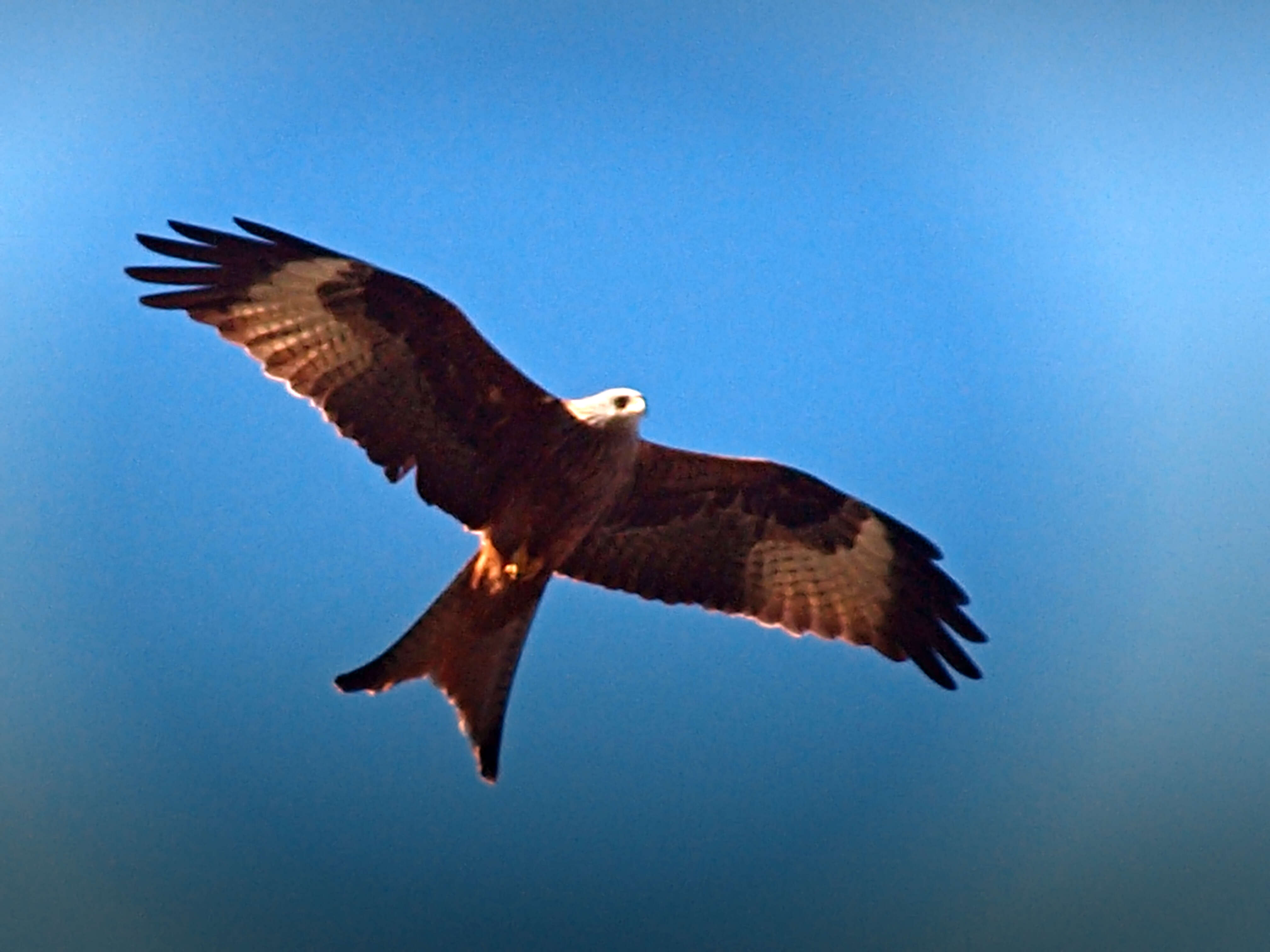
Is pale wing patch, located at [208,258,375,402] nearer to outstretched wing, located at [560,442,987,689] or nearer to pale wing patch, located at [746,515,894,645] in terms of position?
outstretched wing, located at [560,442,987,689]

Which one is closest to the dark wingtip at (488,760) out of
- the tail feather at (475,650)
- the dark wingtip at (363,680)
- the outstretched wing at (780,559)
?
the tail feather at (475,650)

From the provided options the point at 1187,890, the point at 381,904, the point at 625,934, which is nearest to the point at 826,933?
the point at 625,934

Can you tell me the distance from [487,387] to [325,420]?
68 centimetres

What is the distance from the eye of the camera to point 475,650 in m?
5.98

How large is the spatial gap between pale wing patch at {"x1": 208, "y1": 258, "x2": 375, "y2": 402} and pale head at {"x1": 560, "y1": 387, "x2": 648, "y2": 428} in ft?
3.16

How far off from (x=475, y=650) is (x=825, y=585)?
66.6 inches

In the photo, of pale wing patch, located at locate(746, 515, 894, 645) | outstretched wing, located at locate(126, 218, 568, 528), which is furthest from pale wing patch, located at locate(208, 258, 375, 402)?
pale wing patch, located at locate(746, 515, 894, 645)

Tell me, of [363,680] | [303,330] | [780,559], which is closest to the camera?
[363,680]

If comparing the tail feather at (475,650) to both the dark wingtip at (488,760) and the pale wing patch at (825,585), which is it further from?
the pale wing patch at (825,585)

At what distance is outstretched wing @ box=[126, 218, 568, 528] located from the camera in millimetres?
5961

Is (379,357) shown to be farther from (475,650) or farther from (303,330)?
(475,650)

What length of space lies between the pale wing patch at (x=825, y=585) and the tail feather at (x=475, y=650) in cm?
115

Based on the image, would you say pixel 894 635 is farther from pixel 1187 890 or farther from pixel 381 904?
pixel 381 904

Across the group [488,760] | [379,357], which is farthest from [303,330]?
[488,760]
